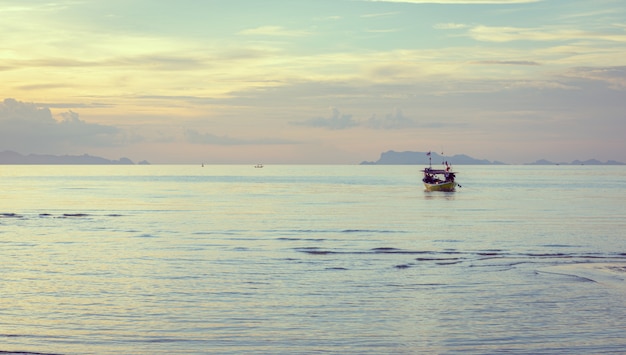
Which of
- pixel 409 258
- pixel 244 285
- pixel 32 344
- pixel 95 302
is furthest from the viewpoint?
pixel 409 258

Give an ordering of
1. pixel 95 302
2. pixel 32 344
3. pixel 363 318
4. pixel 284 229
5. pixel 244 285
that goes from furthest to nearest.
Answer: pixel 284 229, pixel 244 285, pixel 95 302, pixel 363 318, pixel 32 344

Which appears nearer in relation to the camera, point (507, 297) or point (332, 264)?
point (507, 297)

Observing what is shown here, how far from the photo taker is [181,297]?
33.8 meters

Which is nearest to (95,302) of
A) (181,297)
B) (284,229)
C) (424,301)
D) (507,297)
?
(181,297)

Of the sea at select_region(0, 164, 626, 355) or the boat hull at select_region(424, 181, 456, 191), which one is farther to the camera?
the boat hull at select_region(424, 181, 456, 191)

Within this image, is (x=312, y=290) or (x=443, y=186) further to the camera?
(x=443, y=186)

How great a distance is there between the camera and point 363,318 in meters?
29.2

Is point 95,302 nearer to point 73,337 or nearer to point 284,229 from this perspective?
point 73,337

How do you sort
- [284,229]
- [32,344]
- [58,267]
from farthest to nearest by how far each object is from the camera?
[284,229] → [58,267] → [32,344]

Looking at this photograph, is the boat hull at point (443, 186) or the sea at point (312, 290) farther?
the boat hull at point (443, 186)

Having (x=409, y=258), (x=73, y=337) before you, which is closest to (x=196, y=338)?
(x=73, y=337)

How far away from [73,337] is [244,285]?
39.9 ft

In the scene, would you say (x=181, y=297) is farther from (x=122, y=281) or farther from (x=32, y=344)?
(x=32, y=344)

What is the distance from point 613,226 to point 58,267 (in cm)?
5517
